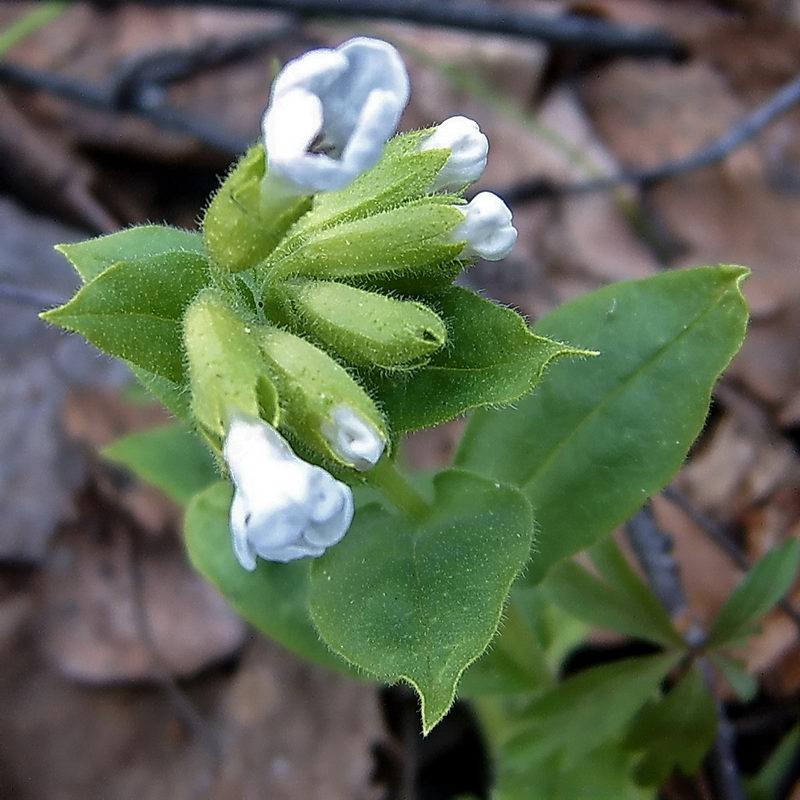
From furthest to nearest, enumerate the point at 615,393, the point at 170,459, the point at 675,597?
the point at 170,459, the point at 675,597, the point at 615,393

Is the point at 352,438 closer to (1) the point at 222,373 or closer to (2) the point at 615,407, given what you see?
(1) the point at 222,373

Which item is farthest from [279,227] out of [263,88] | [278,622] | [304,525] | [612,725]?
[263,88]

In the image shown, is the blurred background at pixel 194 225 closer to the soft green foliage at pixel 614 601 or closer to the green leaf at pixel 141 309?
the soft green foliage at pixel 614 601

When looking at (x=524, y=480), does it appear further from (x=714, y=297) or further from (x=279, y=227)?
(x=279, y=227)

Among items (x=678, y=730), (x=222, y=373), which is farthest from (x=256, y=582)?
(x=678, y=730)

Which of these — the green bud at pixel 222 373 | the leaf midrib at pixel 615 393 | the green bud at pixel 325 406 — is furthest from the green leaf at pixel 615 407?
the green bud at pixel 222 373
